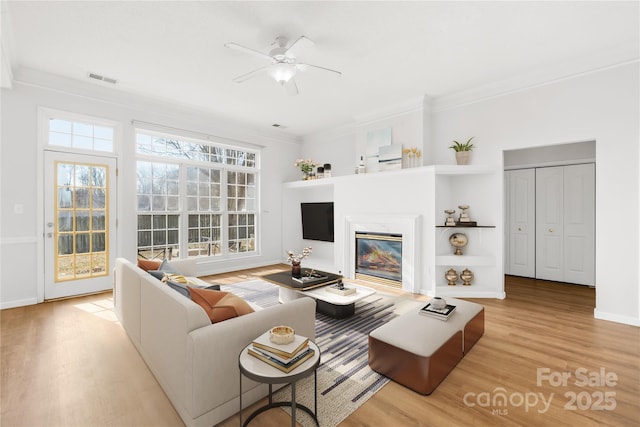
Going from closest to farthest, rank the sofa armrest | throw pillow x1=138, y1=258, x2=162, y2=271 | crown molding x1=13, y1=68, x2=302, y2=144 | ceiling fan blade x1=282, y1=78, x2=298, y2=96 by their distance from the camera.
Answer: the sofa armrest < throw pillow x1=138, y1=258, x2=162, y2=271 < ceiling fan blade x1=282, y1=78, x2=298, y2=96 < crown molding x1=13, y1=68, x2=302, y2=144

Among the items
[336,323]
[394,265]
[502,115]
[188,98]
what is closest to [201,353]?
[336,323]

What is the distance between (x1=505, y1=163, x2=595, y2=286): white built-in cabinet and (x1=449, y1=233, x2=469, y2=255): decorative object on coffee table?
1.77m

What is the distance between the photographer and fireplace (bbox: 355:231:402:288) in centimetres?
466

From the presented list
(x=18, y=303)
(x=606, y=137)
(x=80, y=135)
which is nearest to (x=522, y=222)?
(x=606, y=137)

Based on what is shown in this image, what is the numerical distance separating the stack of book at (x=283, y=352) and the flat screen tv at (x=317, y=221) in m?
4.48

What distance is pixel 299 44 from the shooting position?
2754 millimetres

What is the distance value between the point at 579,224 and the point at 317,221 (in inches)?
177

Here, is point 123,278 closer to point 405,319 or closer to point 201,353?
point 201,353

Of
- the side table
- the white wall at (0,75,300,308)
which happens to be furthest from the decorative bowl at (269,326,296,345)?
the white wall at (0,75,300,308)

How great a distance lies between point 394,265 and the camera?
4.70m

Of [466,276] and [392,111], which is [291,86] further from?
[466,276]

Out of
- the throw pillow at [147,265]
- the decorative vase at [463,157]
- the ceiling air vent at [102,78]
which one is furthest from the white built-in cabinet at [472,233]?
the ceiling air vent at [102,78]

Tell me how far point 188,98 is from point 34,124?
1895 millimetres

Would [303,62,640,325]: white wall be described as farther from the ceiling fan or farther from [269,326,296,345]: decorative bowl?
[269,326,296,345]: decorative bowl
